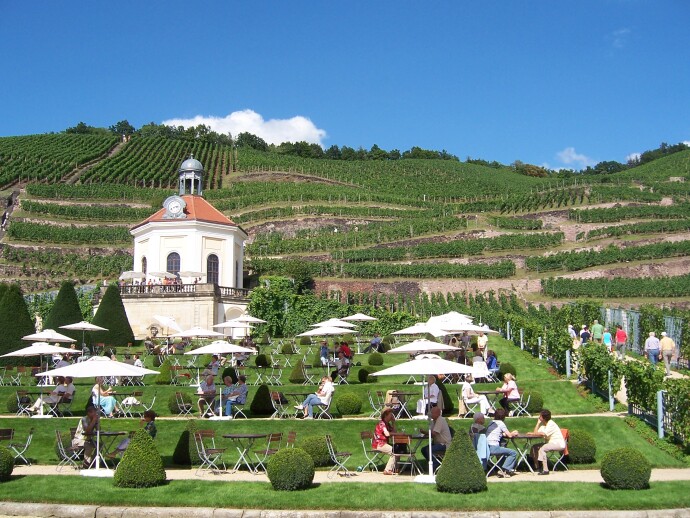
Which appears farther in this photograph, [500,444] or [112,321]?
[112,321]

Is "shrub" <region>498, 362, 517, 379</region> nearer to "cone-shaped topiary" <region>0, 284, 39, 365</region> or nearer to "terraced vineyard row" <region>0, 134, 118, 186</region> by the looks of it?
"cone-shaped topiary" <region>0, 284, 39, 365</region>

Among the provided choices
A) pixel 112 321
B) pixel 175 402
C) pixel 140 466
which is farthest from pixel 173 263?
pixel 140 466

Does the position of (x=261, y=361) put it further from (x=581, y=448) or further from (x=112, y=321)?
(x=581, y=448)

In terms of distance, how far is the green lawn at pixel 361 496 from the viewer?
40.2 feet

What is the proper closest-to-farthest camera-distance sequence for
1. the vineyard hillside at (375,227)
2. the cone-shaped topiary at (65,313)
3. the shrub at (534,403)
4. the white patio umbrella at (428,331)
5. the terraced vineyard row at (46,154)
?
the shrub at (534,403)
the white patio umbrella at (428,331)
the cone-shaped topiary at (65,313)
the vineyard hillside at (375,227)
the terraced vineyard row at (46,154)

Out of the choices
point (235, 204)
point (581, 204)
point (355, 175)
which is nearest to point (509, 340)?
point (581, 204)

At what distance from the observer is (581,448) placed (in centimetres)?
1595

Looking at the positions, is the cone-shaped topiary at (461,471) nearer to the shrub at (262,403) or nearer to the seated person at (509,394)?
the seated person at (509,394)

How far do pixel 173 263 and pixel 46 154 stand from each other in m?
64.9

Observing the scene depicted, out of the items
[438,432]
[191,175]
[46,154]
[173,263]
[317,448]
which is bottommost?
[317,448]

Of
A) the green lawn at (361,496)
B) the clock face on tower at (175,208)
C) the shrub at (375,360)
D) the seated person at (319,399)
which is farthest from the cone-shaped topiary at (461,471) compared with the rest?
the clock face on tower at (175,208)

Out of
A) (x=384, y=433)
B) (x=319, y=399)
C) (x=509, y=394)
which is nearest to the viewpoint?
(x=384, y=433)

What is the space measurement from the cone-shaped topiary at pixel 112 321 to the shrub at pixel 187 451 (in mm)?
20613

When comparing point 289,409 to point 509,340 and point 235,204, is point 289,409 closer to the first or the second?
point 509,340
